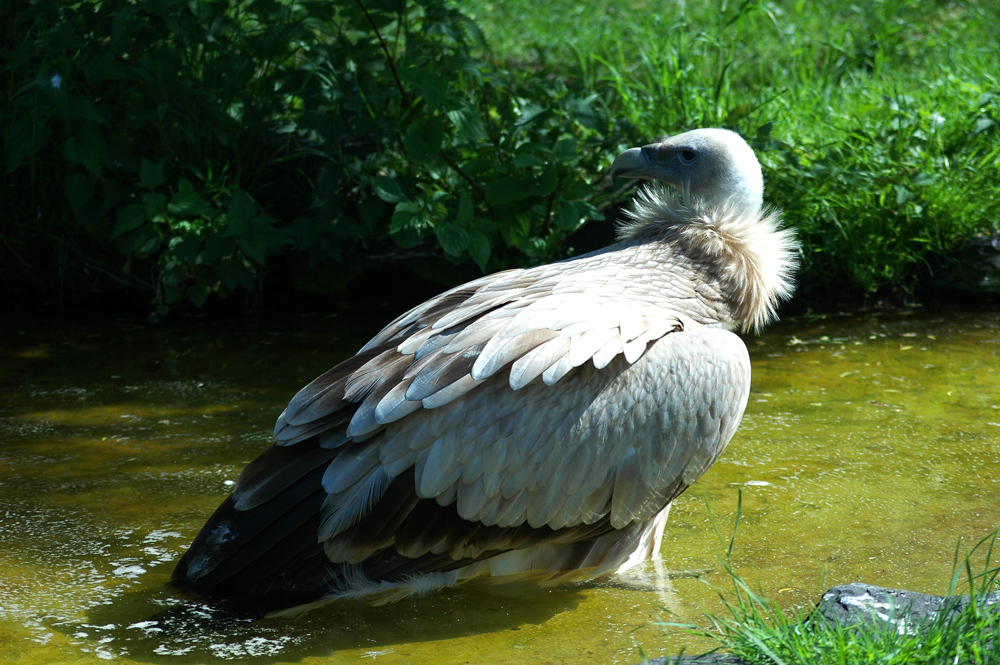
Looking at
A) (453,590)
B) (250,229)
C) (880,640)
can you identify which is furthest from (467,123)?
(880,640)

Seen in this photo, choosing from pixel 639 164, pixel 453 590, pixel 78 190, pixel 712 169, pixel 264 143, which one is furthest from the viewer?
pixel 264 143

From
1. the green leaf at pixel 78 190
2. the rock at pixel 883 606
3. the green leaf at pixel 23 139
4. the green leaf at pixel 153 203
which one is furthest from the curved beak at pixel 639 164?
the green leaf at pixel 23 139

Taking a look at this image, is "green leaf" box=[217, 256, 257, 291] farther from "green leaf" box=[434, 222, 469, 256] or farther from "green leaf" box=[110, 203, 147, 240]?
"green leaf" box=[434, 222, 469, 256]

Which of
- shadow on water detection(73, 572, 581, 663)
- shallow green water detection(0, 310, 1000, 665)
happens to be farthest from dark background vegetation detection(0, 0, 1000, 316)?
shadow on water detection(73, 572, 581, 663)

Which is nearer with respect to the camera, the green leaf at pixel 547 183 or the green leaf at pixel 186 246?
the green leaf at pixel 547 183

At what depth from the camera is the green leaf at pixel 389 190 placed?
4.62m

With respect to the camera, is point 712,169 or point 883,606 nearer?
point 883,606

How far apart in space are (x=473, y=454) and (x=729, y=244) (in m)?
1.18

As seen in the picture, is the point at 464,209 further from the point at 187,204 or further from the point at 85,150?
the point at 85,150

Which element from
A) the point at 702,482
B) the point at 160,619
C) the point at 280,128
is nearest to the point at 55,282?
the point at 280,128

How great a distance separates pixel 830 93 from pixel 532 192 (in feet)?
9.19

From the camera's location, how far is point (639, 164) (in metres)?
3.58

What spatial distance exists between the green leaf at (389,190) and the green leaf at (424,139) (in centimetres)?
19

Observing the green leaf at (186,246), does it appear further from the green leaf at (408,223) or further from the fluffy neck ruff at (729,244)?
the fluffy neck ruff at (729,244)
